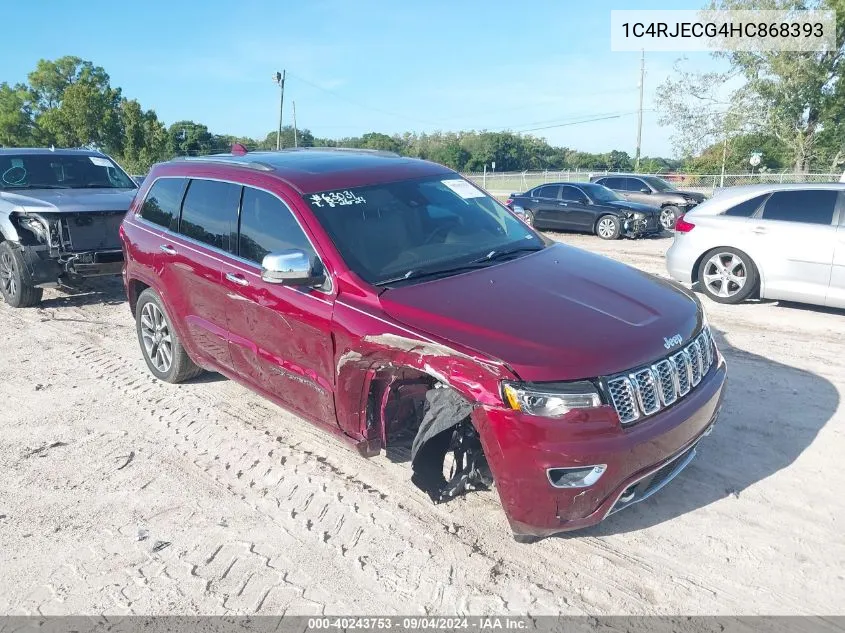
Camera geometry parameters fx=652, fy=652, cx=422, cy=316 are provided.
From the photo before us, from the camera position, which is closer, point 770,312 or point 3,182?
point 770,312

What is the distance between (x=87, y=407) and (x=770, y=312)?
287 inches

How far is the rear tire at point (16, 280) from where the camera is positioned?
26.8 feet

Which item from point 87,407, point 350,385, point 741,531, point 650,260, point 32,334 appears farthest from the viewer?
point 650,260

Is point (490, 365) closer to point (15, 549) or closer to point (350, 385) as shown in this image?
point (350, 385)

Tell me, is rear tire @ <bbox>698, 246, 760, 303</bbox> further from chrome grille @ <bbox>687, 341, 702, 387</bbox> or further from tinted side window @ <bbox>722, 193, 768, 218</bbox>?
chrome grille @ <bbox>687, 341, 702, 387</bbox>

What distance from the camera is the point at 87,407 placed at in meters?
5.20

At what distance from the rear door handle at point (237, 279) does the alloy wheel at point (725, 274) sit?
6314 millimetres

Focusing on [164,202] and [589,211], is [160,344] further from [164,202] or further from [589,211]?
[589,211]

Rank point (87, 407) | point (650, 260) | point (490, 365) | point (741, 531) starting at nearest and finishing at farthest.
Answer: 1. point (490, 365)
2. point (741, 531)
3. point (87, 407)
4. point (650, 260)

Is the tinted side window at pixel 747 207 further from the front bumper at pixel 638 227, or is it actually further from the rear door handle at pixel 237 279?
the front bumper at pixel 638 227

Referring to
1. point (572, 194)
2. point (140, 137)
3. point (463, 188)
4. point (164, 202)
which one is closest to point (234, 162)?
point (164, 202)

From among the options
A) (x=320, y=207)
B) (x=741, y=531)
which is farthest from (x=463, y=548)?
(x=320, y=207)

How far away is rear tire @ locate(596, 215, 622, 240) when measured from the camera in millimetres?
15773

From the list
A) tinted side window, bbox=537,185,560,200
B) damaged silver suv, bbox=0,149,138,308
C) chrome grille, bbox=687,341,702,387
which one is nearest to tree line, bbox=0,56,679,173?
tinted side window, bbox=537,185,560,200
